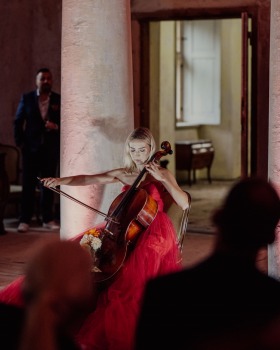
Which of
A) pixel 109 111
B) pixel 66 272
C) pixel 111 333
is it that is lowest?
pixel 111 333

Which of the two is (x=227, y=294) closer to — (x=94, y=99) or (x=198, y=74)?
(x=94, y=99)

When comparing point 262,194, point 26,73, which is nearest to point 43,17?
point 26,73

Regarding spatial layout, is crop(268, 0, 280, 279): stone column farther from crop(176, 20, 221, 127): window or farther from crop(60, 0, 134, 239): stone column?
crop(176, 20, 221, 127): window

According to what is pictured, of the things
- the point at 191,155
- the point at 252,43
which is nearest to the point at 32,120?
the point at 252,43

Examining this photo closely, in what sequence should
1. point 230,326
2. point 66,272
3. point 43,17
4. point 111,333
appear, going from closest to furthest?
1. point 66,272
2. point 230,326
3. point 111,333
4. point 43,17

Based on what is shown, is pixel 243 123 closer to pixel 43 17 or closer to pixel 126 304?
pixel 43 17

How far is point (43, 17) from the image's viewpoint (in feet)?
A: 31.7

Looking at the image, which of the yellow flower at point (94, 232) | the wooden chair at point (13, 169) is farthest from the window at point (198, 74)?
the yellow flower at point (94, 232)

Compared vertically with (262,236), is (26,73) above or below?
above

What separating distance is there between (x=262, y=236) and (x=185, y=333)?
0.34m

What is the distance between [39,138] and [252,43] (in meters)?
2.12

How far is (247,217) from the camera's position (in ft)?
7.95

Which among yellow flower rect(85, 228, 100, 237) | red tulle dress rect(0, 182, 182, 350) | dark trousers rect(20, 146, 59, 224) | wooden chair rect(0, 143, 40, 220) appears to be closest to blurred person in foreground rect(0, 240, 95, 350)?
red tulle dress rect(0, 182, 182, 350)

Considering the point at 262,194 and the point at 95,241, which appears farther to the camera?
the point at 95,241
